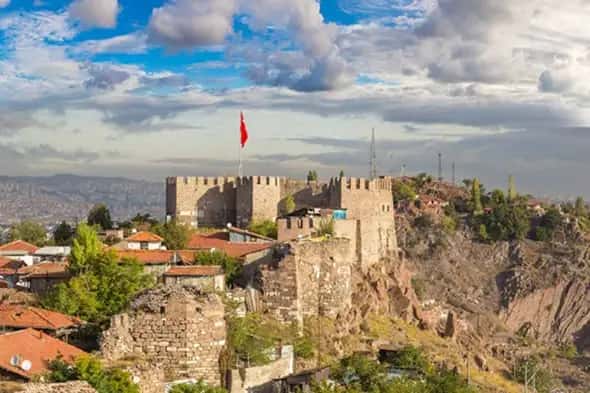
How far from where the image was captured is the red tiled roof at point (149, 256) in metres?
30.4

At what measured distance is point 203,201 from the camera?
4550cm

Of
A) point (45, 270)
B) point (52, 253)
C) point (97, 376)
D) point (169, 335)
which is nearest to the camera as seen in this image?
point (97, 376)

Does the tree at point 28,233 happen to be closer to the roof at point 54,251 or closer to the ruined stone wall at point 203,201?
the ruined stone wall at point 203,201

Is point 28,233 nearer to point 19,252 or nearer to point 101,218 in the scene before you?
point 101,218

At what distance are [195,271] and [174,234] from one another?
34.3ft

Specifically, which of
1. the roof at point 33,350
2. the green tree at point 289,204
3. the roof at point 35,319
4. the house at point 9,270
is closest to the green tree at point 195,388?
the roof at point 33,350

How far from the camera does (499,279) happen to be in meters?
70.6

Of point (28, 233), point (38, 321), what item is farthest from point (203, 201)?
point (38, 321)

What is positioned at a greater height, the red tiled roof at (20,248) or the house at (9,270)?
the red tiled roof at (20,248)

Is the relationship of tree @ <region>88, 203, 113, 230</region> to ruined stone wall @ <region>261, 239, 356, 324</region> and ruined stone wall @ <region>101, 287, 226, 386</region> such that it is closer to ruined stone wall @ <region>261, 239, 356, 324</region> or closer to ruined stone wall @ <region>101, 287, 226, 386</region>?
ruined stone wall @ <region>261, 239, 356, 324</region>

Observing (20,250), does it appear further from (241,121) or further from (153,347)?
(153,347)

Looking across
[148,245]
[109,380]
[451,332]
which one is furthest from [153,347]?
[451,332]

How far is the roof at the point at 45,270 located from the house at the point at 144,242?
4468 mm

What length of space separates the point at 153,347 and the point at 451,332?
28.4 meters
